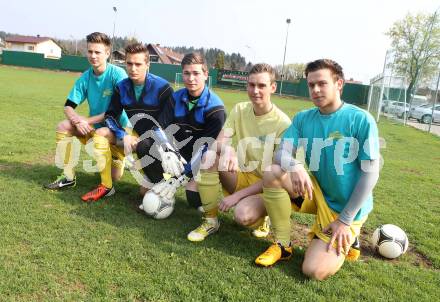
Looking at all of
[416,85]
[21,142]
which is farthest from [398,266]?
[416,85]

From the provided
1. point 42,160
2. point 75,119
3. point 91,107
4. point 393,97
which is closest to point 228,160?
point 75,119

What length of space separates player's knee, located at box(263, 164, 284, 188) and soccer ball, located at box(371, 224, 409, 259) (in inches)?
44.2

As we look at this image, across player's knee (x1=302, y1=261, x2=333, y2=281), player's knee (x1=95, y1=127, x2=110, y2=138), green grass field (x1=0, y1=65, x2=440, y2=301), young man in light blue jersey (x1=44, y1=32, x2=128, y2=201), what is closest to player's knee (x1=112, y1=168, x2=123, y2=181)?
young man in light blue jersey (x1=44, y1=32, x2=128, y2=201)

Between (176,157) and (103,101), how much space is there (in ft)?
4.96

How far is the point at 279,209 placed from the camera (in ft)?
11.1

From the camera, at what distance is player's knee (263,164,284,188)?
10.8 feet

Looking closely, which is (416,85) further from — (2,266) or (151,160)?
(2,266)

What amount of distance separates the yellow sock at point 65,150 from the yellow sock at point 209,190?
6.07 feet

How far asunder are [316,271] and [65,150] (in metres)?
3.31

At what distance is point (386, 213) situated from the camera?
4.86 meters

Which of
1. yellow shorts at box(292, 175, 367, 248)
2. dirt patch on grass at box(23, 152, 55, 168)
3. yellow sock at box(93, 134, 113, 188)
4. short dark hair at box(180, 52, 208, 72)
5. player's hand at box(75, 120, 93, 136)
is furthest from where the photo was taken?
dirt patch on grass at box(23, 152, 55, 168)

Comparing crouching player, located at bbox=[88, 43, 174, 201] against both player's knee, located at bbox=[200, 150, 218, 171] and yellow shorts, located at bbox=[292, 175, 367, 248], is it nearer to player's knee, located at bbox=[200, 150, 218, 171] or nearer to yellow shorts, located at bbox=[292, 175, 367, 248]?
player's knee, located at bbox=[200, 150, 218, 171]

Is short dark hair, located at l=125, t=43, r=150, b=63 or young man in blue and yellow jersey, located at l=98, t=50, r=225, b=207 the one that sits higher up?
short dark hair, located at l=125, t=43, r=150, b=63

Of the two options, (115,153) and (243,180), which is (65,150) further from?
(243,180)
